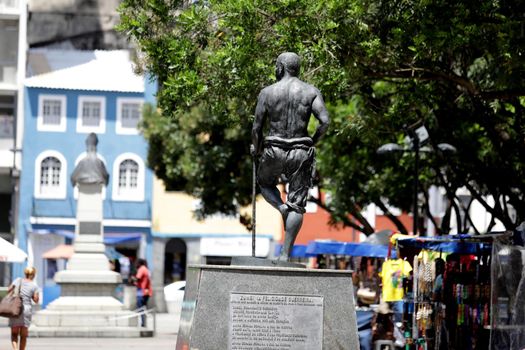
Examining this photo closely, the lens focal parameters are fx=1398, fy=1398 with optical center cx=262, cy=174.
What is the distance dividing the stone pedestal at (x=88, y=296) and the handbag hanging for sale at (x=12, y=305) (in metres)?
8.19

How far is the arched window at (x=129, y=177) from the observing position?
55344 millimetres

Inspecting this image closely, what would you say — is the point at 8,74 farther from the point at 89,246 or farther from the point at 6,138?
Result: the point at 89,246

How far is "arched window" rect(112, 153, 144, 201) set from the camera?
5534 cm

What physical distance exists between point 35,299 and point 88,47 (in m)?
34.5

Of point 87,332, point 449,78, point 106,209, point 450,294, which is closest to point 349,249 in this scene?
point 87,332

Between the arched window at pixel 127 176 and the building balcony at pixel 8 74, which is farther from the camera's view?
the arched window at pixel 127 176

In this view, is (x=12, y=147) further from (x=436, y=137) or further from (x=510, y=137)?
(x=510, y=137)

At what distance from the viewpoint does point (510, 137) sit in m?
25.9

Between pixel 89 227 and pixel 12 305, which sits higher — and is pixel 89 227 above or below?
above

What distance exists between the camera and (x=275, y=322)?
1348 centimetres

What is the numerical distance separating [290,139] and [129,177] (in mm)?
42115

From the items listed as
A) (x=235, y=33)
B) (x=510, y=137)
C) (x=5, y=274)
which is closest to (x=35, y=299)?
(x=235, y=33)

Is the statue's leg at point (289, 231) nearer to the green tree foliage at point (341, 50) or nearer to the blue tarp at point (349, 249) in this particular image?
the green tree foliage at point (341, 50)

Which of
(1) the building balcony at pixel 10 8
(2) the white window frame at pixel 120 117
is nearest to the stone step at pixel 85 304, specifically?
(2) the white window frame at pixel 120 117
